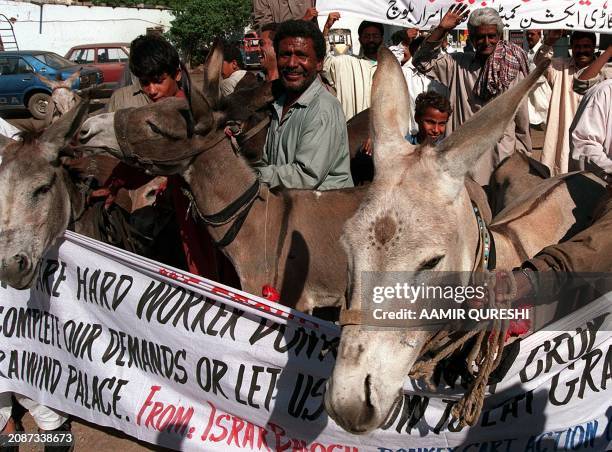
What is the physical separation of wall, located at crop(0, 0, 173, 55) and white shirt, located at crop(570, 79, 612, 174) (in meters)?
38.9

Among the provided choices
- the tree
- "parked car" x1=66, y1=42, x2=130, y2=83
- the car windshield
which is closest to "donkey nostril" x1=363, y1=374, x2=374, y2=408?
the car windshield

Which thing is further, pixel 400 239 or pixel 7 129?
pixel 7 129

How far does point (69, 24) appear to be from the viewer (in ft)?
128

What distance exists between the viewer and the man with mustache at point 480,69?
571cm

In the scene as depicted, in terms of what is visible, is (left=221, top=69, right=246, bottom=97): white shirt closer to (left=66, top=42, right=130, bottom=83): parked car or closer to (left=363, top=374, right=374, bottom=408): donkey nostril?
(left=363, top=374, right=374, bottom=408): donkey nostril

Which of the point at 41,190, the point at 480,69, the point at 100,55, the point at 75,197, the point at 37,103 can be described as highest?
the point at 480,69

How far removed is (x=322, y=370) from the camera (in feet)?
11.1

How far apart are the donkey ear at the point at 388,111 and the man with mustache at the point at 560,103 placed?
4008 millimetres

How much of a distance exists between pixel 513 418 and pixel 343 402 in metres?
1.18

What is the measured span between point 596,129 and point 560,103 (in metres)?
2.74

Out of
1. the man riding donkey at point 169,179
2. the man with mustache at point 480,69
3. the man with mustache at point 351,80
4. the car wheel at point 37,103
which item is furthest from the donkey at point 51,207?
the car wheel at point 37,103

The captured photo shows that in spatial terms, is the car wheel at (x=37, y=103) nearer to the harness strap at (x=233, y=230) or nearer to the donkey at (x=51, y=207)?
the donkey at (x=51, y=207)

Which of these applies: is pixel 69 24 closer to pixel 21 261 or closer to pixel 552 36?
pixel 552 36

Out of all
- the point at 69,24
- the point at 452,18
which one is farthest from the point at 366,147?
the point at 69,24
